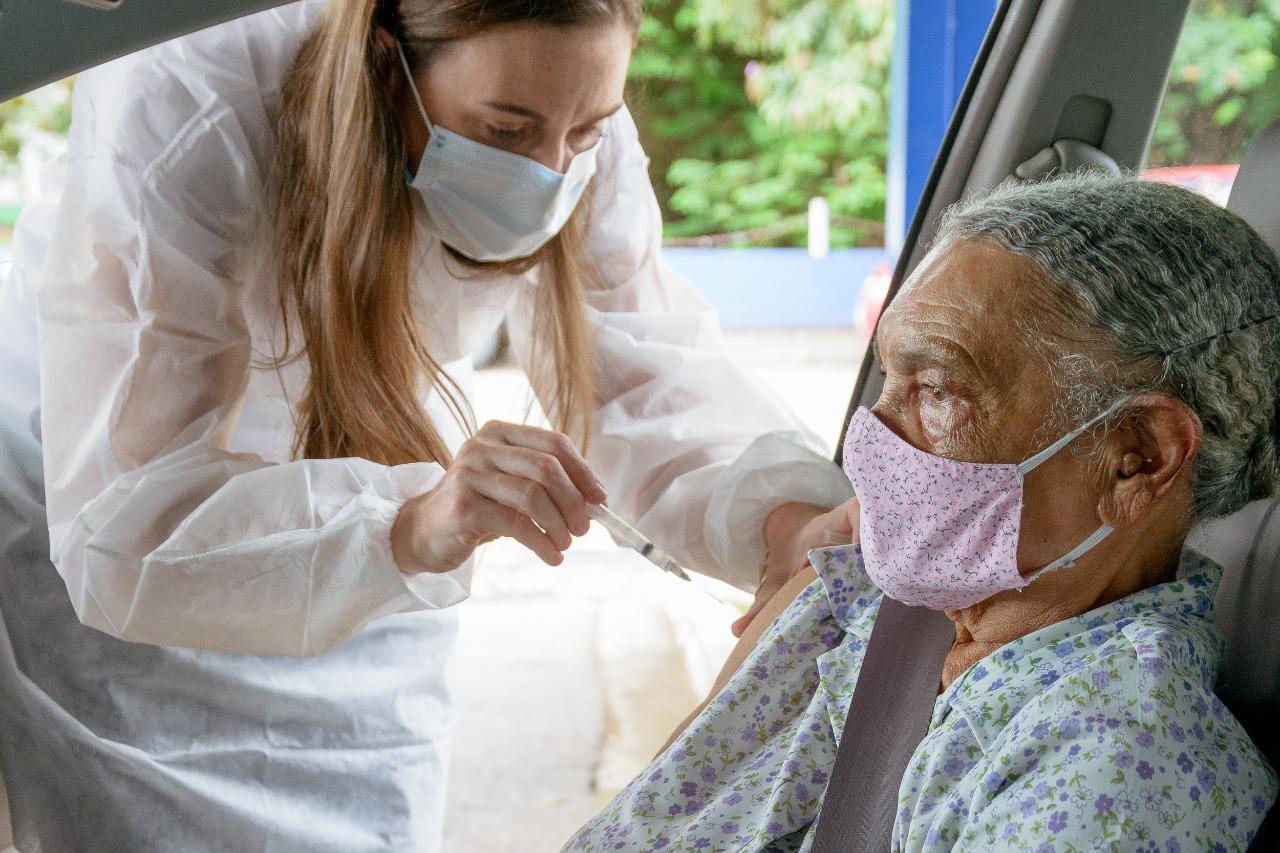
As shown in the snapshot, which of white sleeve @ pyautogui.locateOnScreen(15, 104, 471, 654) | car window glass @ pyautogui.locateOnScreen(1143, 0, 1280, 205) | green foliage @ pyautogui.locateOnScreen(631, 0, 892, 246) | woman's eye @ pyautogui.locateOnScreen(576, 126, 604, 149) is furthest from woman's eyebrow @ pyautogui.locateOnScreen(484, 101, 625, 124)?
green foliage @ pyautogui.locateOnScreen(631, 0, 892, 246)

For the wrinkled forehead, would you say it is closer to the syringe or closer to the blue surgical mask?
the syringe

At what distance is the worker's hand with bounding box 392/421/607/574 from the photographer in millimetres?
1615

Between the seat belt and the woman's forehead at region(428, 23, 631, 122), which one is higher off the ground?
the woman's forehead at region(428, 23, 631, 122)

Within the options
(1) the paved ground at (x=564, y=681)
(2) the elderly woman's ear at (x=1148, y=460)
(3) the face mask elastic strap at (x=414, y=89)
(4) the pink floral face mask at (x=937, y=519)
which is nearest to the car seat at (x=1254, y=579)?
(2) the elderly woman's ear at (x=1148, y=460)

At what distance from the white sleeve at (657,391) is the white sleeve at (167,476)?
1.72 ft

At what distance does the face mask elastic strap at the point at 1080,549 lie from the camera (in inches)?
55.9

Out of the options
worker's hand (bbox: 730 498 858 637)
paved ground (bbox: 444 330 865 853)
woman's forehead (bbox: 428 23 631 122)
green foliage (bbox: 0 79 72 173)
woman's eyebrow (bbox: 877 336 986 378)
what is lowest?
green foliage (bbox: 0 79 72 173)

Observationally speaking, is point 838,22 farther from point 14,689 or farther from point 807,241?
point 14,689

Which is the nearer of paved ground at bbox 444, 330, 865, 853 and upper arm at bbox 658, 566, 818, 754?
upper arm at bbox 658, 566, 818, 754

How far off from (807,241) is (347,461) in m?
11.5

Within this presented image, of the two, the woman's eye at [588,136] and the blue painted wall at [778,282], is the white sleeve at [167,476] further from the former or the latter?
the blue painted wall at [778,282]

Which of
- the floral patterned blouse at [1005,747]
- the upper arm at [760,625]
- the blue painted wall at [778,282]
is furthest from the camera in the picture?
the blue painted wall at [778,282]

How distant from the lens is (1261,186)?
66.4 inches

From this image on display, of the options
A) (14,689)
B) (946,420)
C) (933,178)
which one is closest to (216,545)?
(14,689)
